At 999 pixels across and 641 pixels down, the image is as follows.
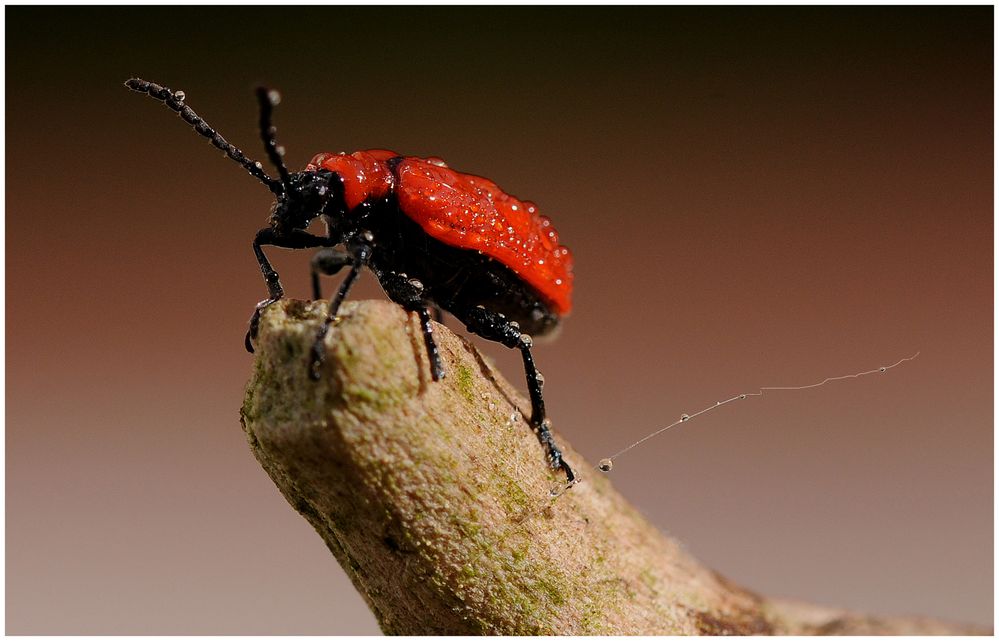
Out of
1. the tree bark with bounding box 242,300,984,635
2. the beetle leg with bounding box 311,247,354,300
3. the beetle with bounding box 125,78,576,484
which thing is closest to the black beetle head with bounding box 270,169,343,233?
the beetle with bounding box 125,78,576,484

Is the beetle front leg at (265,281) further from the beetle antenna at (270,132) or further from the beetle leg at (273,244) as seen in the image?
the beetle antenna at (270,132)

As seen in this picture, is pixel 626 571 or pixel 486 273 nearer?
pixel 626 571

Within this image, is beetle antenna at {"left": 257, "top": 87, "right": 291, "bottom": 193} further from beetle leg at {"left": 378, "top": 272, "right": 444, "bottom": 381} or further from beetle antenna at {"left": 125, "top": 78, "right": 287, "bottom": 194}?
beetle leg at {"left": 378, "top": 272, "right": 444, "bottom": 381}

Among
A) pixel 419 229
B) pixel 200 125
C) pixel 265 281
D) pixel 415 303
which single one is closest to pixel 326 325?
pixel 415 303

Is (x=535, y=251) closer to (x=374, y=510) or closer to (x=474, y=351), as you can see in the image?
(x=474, y=351)

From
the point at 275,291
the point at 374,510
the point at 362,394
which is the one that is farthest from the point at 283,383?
the point at 275,291

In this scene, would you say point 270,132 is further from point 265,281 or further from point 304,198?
Result: point 265,281
